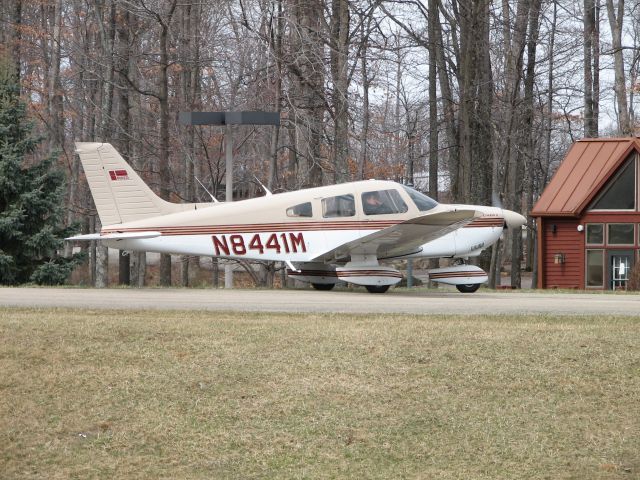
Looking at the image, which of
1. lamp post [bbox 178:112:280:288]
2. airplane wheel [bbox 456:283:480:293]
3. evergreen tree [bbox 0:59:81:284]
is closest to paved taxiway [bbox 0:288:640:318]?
airplane wheel [bbox 456:283:480:293]

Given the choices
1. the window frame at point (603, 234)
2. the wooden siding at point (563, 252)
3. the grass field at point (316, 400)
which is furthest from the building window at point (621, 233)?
the grass field at point (316, 400)

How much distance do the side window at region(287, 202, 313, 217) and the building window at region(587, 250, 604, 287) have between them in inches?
701

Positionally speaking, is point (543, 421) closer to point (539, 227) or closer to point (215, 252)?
point (215, 252)

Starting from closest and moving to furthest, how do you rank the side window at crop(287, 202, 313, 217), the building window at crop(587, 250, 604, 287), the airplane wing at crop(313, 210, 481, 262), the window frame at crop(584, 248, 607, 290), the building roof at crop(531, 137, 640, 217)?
the airplane wing at crop(313, 210, 481, 262)
the side window at crop(287, 202, 313, 217)
the building roof at crop(531, 137, 640, 217)
the window frame at crop(584, 248, 607, 290)
the building window at crop(587, 250, 604, 287)

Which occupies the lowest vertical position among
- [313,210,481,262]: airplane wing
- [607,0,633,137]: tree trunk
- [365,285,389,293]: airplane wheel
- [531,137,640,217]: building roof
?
[365,285,389,293]: airplane wheel

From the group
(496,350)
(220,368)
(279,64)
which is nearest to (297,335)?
(220,368)

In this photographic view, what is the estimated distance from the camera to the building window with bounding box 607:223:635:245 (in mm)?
34688

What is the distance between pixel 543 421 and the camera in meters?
10.8

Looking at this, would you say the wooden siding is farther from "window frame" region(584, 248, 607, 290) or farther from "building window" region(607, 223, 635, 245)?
"building window" region(607, 223, 635, 245)

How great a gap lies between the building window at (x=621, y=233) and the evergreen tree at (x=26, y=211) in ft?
64.8

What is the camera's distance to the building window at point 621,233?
3469 cm

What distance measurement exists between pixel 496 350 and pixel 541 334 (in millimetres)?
1190

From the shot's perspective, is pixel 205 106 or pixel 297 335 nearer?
pixel 297 335

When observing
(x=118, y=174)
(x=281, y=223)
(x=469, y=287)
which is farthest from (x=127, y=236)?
(x=469, y=287)
